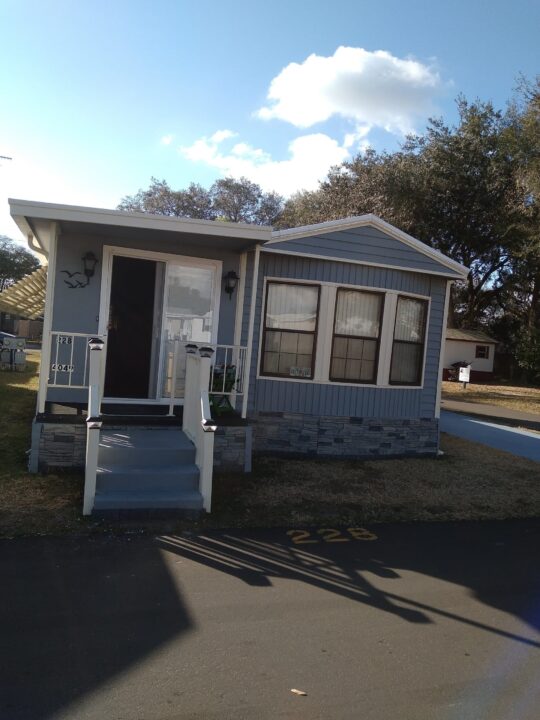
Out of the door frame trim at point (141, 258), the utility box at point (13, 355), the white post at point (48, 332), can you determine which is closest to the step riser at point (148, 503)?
the white post at point (48, 332)

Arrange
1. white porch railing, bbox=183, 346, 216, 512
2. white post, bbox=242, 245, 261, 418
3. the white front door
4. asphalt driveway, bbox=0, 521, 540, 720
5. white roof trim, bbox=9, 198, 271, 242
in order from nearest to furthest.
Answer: asphalt driveway, bbox=0, 521, 540, 720
white porch railing, bbox=183, 346, 216, 512
white roof trim, bbox=9, 198, 271, 242
white post, bbox=242, 245, 261, 418
the white front door

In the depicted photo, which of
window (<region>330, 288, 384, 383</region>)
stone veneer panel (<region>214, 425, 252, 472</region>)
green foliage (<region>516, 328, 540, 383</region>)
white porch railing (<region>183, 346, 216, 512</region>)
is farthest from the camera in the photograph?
green foliage (<region>516, 328, 540, 383</region>)

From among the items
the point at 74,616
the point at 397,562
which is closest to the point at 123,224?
the point at 74,616

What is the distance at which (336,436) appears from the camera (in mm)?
8195

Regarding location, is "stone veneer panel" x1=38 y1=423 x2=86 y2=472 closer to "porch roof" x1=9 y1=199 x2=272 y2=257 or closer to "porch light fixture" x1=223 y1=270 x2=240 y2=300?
"porch roof" x1=9 y1=199 x2=272 y2=257

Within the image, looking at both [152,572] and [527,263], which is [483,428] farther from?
[527,263]

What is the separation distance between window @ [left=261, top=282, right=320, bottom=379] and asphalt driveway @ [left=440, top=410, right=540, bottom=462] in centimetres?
437

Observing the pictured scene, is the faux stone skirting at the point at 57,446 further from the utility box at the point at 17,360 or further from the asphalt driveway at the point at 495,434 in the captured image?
the utility box at the point at 17,360

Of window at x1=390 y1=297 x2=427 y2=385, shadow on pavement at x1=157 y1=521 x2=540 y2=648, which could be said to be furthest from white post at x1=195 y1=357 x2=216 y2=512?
window at x1=390 y1=297 x2=427 y2=385

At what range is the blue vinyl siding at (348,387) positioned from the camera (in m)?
7.92

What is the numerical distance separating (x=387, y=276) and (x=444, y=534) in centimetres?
413

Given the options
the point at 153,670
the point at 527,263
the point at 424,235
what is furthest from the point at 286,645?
the point at 527,263

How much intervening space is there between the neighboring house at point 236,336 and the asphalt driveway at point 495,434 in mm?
2184

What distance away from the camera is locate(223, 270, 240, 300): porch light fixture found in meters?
7.66
